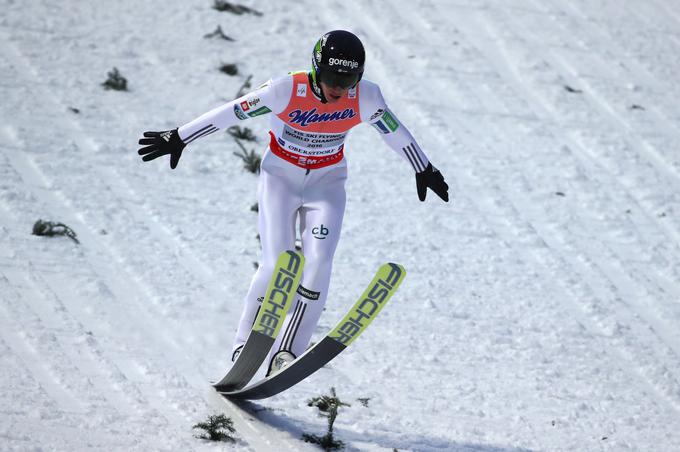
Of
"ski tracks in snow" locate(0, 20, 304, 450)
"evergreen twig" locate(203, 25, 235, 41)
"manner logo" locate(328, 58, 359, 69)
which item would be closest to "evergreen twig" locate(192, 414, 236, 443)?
"ski tracks in snow" locate(0, 20, 304, 450)

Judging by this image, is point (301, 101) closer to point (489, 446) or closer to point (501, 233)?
point (489, 446)

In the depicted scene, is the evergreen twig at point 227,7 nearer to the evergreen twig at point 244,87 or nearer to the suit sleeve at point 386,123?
the evergreen twig at point 244,87

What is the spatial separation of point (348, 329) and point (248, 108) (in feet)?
4.92

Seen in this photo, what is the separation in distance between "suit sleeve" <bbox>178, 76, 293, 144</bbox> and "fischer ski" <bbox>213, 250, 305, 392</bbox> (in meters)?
0.96

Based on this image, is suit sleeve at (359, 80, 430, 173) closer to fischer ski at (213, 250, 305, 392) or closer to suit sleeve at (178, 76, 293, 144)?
suit sleeve at (178, 76, 293, 144)

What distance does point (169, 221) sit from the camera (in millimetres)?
8383

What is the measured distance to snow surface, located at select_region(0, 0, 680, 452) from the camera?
6.20 m

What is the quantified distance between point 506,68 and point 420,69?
1.17 meters

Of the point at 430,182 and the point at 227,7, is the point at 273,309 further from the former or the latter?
the point at 227,7

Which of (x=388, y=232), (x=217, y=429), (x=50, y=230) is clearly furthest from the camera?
(x=388, y=232)

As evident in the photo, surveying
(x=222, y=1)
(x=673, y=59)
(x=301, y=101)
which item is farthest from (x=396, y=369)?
(x=673, y=59)

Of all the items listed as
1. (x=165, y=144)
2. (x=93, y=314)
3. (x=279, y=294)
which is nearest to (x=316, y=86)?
(x=165, y=144)

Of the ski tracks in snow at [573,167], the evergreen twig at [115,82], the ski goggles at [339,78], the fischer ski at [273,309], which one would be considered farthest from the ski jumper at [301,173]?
the evergreen twig at [115,82]

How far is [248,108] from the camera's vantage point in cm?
591
